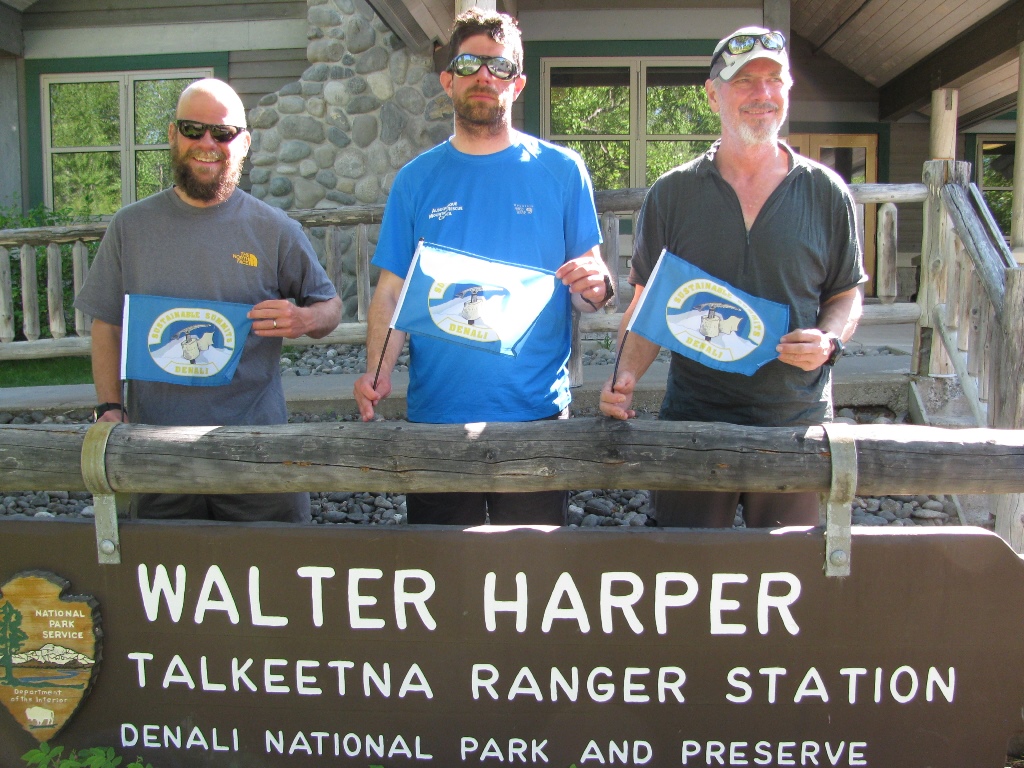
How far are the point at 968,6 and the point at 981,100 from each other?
3.45 m

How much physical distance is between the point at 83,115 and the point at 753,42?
9.47 m

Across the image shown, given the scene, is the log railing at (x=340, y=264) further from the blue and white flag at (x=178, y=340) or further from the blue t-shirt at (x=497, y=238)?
the blue and white flag at (x=178, y=340)

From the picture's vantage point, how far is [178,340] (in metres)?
2.19

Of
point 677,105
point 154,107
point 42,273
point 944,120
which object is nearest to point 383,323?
point 42,273

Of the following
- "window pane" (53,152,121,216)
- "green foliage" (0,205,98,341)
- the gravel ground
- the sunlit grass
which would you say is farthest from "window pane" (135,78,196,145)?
the gravel ground

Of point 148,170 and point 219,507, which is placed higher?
point 148,170

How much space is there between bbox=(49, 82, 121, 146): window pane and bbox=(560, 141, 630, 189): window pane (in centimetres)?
511

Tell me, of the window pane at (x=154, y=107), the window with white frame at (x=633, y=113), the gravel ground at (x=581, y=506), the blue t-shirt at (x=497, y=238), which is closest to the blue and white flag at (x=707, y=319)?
the blue t-shirt at (x=497, y=238)

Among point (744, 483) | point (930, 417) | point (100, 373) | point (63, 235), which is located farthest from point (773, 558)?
point (63, 235)

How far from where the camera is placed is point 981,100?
11672 mm

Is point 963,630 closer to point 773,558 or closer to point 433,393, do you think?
point 773,558

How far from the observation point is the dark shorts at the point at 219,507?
2.39 m

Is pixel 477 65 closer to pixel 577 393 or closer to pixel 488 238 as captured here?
pixel 488 238

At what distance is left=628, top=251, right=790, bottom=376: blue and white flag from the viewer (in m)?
1.95
